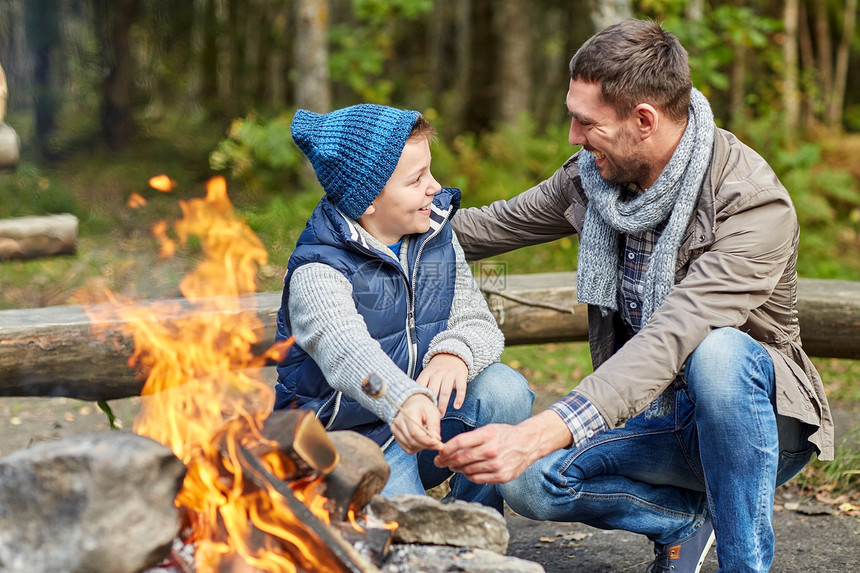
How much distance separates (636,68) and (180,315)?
1.97m

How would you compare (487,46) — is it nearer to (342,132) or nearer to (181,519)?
(342,132)

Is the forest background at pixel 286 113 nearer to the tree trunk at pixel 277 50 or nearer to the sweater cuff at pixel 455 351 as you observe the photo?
the tree trunk at pixel 277 50

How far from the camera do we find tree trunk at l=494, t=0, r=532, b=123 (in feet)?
34.6

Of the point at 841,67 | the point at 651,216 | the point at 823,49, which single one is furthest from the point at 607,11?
the point at 841,67

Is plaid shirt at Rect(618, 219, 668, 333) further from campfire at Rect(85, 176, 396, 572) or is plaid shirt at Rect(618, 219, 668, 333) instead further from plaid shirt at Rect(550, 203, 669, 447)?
campfire at Rect(85, 176, 396, 572)

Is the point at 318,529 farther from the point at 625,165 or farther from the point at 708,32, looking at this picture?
the point at 708,32

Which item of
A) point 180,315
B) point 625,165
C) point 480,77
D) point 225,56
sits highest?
point 625,165

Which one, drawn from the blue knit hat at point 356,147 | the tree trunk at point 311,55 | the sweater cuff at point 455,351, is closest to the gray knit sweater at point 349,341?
the sweater cuff at point 455,351

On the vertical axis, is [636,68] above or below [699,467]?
Result: above

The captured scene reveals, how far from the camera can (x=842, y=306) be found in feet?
13.0

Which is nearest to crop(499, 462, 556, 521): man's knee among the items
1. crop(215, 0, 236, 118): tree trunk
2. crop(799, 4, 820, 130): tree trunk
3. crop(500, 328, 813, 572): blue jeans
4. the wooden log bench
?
crop(500, 328, 813, 572): blue jeans

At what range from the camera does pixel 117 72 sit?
38.8 ft

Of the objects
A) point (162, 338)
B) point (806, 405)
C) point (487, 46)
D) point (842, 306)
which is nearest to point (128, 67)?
point (487, 46)

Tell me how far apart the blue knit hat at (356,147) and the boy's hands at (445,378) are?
0.54 metres
